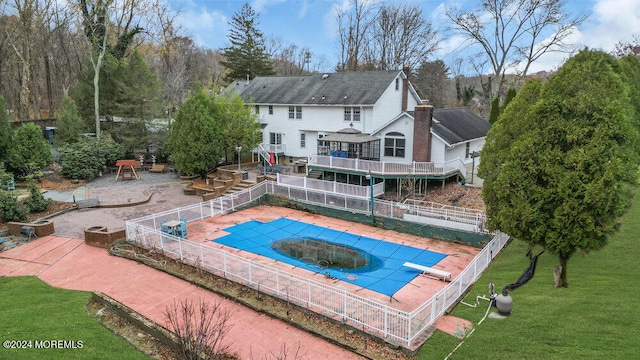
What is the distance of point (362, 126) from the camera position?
27516 mm

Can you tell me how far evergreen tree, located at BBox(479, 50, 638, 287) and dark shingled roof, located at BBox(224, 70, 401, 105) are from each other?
54.4 feet

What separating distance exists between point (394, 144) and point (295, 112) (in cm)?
941

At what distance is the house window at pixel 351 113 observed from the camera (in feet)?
90.9

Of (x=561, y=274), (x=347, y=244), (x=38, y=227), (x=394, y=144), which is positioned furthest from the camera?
(x=394, y=144)

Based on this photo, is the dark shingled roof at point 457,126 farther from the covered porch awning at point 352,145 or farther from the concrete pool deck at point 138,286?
the concrete pool deck at point 138,286

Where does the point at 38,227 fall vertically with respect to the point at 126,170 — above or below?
below

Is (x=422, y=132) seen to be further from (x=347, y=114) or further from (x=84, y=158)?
(x=84, y=158)

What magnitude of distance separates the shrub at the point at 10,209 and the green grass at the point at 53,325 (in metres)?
7.24

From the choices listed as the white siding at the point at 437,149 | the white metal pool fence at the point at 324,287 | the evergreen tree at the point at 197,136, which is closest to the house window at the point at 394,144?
the white siding at the point at 437,149

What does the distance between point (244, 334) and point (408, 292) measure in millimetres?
5438

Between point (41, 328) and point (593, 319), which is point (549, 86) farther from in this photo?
point (41, 328)

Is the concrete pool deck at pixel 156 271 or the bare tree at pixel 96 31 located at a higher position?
the bare tree at pixel 96 31

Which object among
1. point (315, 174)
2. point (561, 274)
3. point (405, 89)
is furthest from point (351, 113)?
point (561, 274)

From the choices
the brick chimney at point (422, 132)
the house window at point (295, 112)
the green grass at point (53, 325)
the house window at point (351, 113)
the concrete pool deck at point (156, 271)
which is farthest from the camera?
the house window at point (295, 112)
